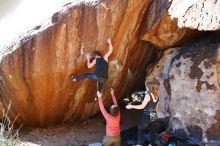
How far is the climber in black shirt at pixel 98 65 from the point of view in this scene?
686 cm

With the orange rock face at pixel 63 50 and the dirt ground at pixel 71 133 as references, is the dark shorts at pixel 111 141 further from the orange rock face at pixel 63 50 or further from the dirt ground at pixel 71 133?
the orange rock face at pixel 63 50

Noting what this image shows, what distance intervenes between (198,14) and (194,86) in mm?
1155

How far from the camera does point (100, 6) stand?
22.6 ft

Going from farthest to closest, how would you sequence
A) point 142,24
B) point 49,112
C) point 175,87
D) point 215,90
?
point 49,112, point 142,24, point 175,87, point 215,90

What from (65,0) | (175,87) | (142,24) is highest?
(65,0)

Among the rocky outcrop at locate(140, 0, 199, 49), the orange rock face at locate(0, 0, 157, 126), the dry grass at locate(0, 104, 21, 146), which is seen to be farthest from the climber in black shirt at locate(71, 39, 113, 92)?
the dry grass at locate(0, 104, 21, 146)

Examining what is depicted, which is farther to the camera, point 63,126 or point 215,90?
point 63,126

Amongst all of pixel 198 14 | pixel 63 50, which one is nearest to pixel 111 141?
pixel 63 50

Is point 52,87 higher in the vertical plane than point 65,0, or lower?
lower

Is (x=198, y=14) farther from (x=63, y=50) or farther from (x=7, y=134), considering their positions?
(x=7, y=134)

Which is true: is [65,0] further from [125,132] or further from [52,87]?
[125,132]

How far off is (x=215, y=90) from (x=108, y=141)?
186 centimetres

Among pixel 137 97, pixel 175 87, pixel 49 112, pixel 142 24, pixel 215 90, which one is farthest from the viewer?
pixel 137 97

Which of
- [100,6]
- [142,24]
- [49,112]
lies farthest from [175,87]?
[49,112]
